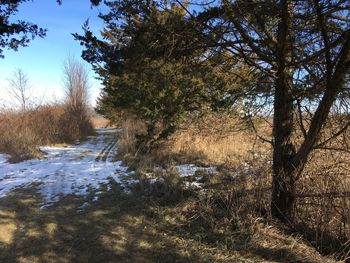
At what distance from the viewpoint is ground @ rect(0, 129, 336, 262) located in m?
4.75

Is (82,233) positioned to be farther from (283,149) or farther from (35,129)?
(35,129)

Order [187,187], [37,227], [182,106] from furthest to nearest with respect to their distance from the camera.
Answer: [182,106], [187,187], [37,227]

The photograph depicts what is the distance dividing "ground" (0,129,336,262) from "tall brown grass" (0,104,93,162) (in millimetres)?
5674

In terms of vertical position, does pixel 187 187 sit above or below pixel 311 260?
above

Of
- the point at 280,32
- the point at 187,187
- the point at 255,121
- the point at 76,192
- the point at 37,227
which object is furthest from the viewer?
the point at 76,192

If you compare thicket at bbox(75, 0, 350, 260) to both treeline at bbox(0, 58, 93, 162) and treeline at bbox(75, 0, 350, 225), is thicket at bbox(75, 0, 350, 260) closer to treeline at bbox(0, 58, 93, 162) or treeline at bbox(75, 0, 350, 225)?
treeline at bbox(75, 0, 350, 225)

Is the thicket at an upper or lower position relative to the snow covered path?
upper

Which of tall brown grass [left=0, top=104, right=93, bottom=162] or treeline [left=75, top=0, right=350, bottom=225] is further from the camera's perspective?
tall brown grass [left=0, top=104, right=93, bottom=162]

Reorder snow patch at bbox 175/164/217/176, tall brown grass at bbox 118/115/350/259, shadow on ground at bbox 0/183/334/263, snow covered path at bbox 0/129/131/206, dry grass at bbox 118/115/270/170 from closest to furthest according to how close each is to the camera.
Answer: shadow on ground at bbox 0/183/334/263
tall brown grass at bbox 118/115/350/259
snow covered path at bbox 0/129/131/206
snow patch at bbox 175/164/217/176
dry grass at bbox 118/115/270/170

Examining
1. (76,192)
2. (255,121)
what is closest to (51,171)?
(76,192)

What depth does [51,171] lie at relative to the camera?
10.5 m

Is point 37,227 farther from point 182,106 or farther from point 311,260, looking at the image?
point 182,106

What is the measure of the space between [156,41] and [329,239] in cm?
394

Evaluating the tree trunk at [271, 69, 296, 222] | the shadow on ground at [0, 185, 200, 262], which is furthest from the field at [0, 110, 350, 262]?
the tree trunk at [271, 69, 296, 222]
